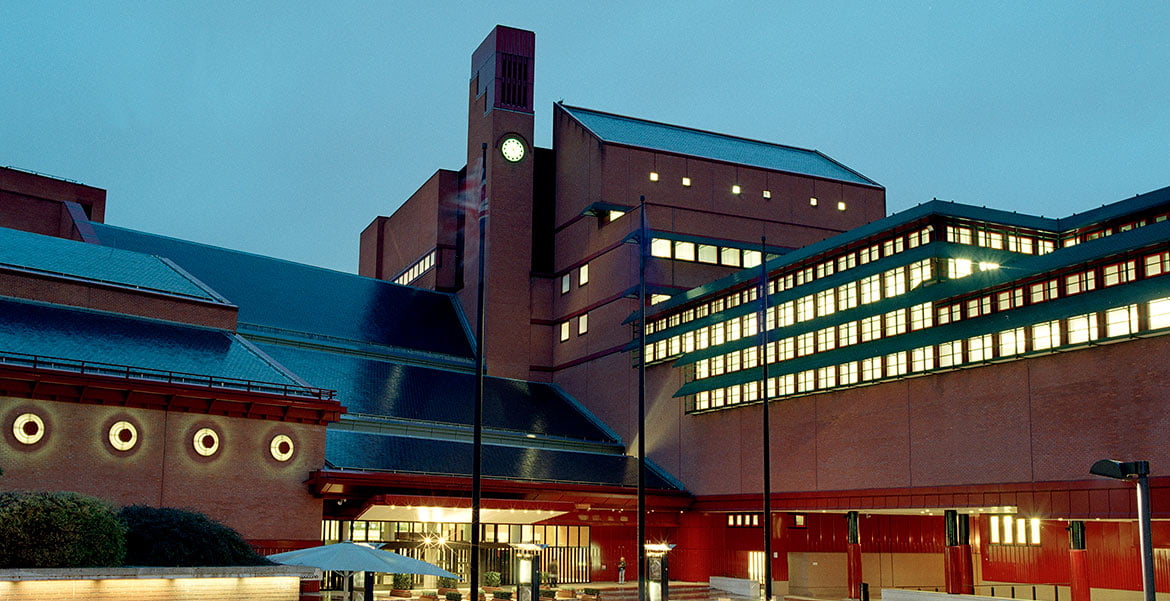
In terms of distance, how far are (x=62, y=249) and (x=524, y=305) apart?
33.5 m

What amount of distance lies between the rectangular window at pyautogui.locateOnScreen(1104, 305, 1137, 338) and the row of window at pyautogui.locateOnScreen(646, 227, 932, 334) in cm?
1032

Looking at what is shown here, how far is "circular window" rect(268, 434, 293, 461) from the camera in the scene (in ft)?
159

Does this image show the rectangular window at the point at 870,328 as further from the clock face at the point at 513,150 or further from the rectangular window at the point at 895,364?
the clock face at the point at 513,150

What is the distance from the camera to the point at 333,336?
2872 inches

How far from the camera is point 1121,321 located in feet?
134

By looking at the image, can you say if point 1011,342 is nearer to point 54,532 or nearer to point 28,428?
point 54,532

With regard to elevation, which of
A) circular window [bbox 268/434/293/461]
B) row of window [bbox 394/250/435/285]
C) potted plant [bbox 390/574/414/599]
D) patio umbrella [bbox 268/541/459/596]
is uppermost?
row of window [bbox 394/250/435/285]

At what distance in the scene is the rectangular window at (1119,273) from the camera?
40.6 metres

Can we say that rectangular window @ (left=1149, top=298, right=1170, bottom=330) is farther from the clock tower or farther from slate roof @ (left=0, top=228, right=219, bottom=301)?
the clock tower

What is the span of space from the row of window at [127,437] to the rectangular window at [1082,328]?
31.9 meters

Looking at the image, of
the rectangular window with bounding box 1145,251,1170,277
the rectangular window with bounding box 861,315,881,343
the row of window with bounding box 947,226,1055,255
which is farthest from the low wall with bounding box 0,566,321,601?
the row of window with bounding box 947,226,1055,255

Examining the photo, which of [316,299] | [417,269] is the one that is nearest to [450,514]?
[316,299]

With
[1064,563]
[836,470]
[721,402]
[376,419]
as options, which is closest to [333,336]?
[376,419]

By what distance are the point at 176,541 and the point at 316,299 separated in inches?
1936
